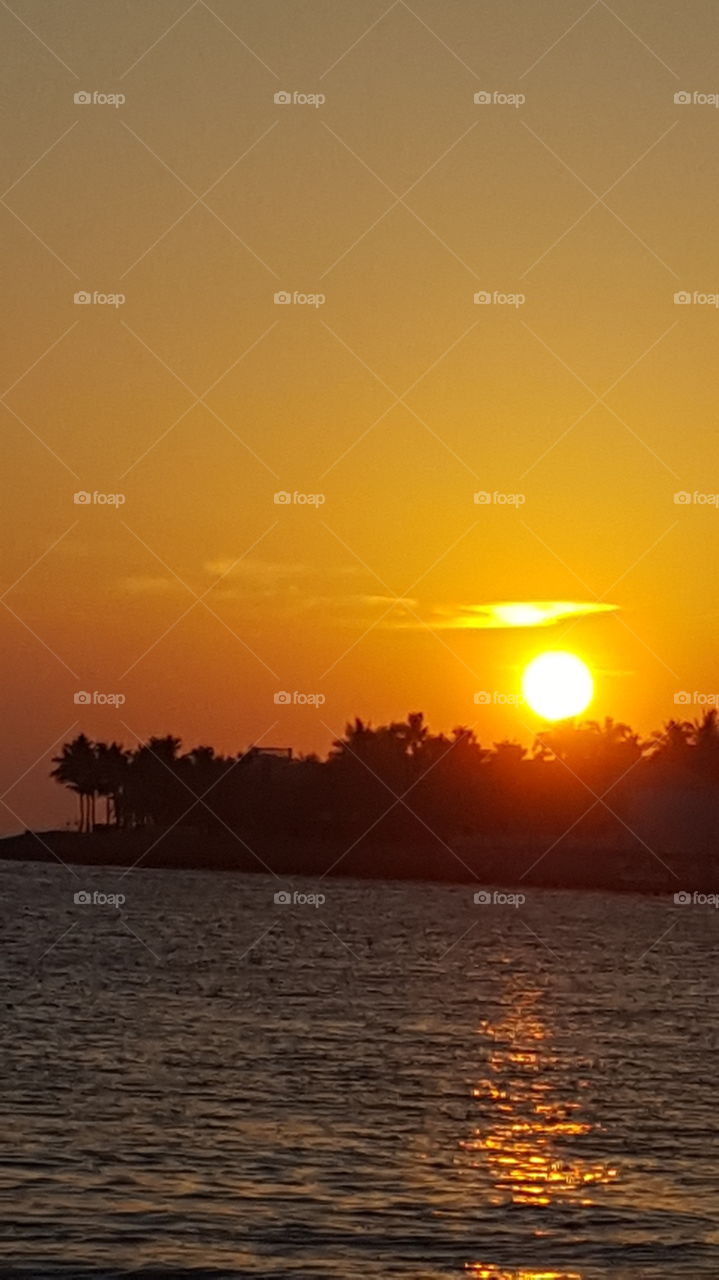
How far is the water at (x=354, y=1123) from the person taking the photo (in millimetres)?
22844

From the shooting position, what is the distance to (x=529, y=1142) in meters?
30.9

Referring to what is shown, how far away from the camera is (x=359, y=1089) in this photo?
1428 inches

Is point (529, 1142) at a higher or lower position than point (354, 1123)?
lower

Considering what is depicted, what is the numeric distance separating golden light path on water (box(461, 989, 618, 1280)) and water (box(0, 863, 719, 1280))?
0.08 meters

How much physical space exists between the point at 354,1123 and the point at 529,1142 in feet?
10.8

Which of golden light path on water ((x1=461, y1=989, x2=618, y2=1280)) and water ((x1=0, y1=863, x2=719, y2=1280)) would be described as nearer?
water ((x1=0, y1=863, x2=719, y2=1280))

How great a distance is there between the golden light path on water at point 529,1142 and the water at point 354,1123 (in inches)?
3.1

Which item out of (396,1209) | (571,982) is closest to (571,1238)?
(396,1209)

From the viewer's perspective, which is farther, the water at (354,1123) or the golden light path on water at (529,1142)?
the golden light path on water at (529,1142)

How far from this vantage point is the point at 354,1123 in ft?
105

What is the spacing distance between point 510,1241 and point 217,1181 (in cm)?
528

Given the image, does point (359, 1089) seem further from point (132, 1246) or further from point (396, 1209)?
point (132, 1246)

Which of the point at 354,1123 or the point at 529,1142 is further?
the point at 354,1123

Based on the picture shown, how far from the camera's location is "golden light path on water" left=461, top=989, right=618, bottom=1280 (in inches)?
1022
